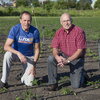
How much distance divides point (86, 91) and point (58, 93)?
0.57 m

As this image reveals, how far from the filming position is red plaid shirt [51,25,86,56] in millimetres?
6225

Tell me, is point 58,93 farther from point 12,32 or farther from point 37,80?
point 12,32

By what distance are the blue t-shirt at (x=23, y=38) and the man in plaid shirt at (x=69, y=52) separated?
466 mm

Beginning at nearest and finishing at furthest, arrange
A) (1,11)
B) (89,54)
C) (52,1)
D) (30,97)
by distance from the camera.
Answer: (30,97), (89,54), (1,11), (52,1)

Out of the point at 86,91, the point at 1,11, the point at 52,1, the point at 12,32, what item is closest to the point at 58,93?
the point at 86,91

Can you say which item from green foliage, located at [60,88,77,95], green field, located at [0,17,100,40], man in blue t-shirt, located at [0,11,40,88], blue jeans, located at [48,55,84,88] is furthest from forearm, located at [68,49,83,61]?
green field, located at [0,17,100,40]

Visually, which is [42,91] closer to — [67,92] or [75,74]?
[67,92]

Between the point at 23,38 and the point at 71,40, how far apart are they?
3.21 ft

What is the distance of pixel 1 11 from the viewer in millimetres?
74312

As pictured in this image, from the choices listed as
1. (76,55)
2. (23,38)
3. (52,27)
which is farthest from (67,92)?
(52,27)

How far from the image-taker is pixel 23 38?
6.41 metres

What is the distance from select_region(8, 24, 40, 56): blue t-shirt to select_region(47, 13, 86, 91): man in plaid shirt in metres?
0.47

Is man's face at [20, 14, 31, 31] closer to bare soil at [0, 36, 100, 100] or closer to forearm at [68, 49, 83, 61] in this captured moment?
forearm at [68, 49, 83, 61]

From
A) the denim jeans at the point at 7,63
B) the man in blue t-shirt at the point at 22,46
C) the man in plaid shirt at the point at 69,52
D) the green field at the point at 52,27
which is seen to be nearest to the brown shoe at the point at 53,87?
the man in plaid shirt at the point at 69,52
